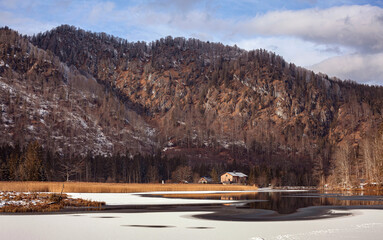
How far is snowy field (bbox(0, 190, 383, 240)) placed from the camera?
18.2 metres

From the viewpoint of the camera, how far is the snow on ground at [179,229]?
18172 mm

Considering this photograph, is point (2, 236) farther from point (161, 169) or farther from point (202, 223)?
point (161, 169)

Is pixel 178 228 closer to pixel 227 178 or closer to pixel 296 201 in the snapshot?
pixel 296 201

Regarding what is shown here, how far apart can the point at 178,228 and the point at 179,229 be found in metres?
0.42

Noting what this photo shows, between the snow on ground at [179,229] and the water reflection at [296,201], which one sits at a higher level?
the snow on ground at [179,229]

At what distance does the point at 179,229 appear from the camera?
20.8 m

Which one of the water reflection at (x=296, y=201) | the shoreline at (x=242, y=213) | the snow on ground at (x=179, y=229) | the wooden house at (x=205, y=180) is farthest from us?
the wooden house at (x=205, y=180)

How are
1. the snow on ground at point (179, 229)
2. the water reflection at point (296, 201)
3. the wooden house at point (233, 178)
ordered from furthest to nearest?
the wooden house at point (233, 178)
the water reflection at point (296, 201)
the snow on ground at point (179, 229)

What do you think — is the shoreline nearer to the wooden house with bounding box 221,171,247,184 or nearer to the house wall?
the wooden house with bounding box 221,171,247,184

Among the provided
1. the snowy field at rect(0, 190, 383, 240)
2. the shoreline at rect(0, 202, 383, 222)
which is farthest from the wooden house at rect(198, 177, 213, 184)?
the snowy field at rect(0, 190, 383, 240)

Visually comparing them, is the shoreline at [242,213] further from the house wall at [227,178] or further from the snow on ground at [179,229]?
the house wall at [227,178]

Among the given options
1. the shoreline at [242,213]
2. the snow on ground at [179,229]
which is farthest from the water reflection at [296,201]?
the snow on ground at [179,229]

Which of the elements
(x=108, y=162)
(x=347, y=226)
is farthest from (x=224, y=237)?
(x=108, y=162)

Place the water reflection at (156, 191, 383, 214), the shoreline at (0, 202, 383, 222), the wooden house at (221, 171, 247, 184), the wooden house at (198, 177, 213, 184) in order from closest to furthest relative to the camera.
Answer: the shoreline at (0, 202, 383, 222)
the water reflection at (156, 191, 383, 214)
the wooden house at (221, 171, 247, 184)
the wooden house at (198, 177, 213, 184)
